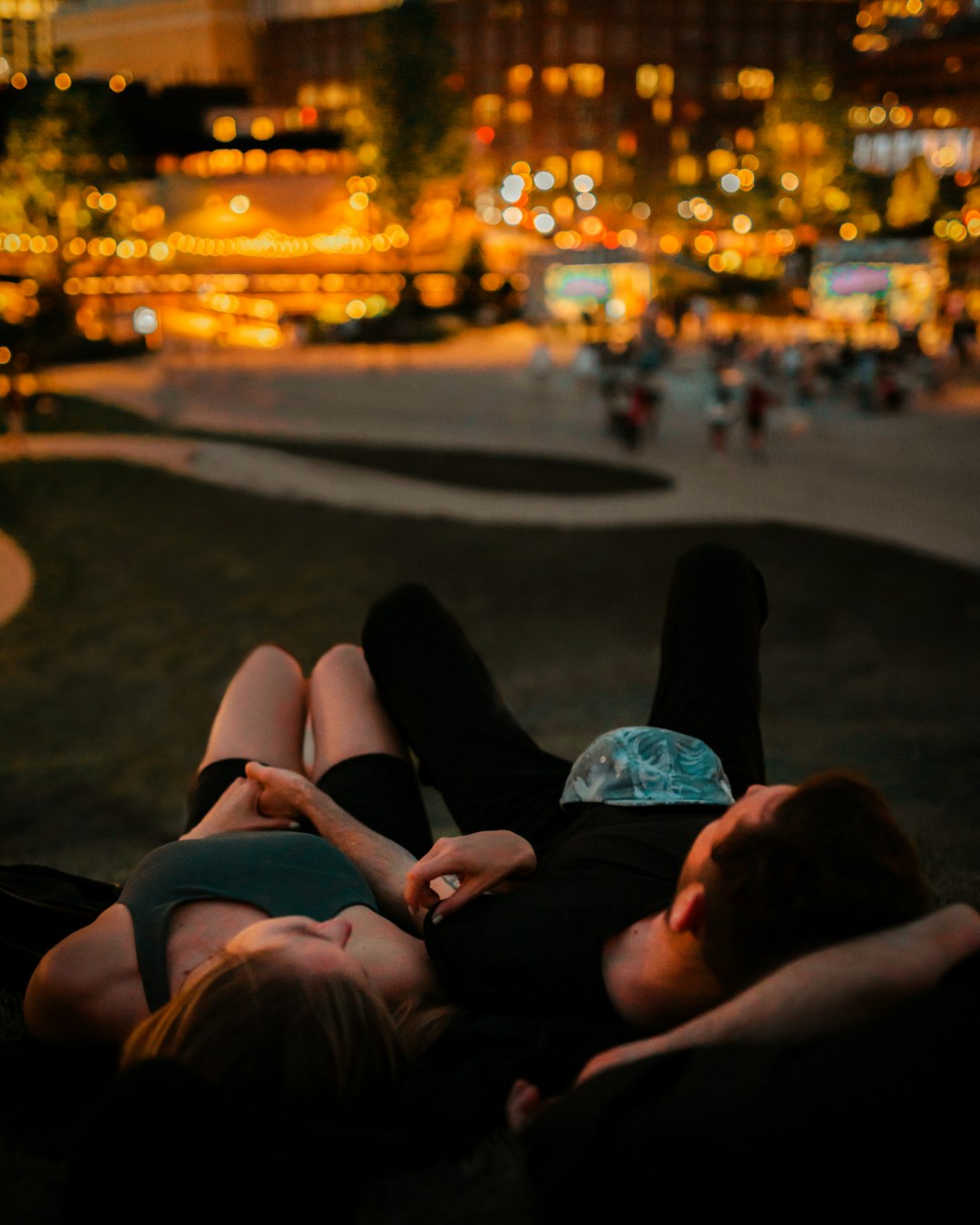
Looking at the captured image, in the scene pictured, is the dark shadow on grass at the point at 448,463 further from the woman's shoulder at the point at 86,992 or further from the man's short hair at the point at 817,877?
the man's short hair at the point at 817,877

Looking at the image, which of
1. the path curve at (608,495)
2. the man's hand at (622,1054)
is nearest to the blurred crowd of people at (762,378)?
the path curve at (608,495)

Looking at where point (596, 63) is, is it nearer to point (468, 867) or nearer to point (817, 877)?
point (468, 867)

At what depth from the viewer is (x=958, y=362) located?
26672mm

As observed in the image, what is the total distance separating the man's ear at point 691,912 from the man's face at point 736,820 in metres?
0.03

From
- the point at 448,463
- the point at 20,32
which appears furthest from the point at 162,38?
the point at 448,463

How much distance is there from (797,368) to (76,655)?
59.4 feet

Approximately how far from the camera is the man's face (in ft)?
5.33

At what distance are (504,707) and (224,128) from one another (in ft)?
227

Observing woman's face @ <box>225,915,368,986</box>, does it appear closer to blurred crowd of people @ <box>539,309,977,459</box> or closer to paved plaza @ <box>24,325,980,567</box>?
paved plaza @ <box>24,325,980,567</box>

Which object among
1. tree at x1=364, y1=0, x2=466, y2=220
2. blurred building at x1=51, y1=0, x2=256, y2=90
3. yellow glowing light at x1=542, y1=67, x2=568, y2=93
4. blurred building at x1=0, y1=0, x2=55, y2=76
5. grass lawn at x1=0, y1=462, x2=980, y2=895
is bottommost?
grass lawn at x1=0, y1=462, x2=980, y2=895

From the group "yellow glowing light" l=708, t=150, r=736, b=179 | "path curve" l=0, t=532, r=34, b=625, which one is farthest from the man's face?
"yellow glowing light" l=708, t=150, r=736, b=179

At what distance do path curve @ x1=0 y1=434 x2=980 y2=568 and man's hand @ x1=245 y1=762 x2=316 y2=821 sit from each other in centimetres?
805

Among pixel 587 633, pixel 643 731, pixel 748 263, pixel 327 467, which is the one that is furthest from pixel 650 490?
pixel 748 263

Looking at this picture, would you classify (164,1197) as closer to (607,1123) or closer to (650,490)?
(607,1123)
